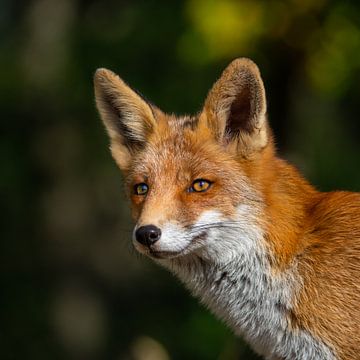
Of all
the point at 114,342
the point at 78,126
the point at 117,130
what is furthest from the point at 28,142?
the point at 117,130

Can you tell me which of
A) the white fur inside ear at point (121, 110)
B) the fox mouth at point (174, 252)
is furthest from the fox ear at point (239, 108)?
the fox mouth at point (174, 252)

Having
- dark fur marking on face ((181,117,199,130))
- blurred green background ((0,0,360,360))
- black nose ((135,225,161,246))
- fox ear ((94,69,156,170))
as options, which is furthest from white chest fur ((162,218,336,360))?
blurred green background ((0,0,360,360))

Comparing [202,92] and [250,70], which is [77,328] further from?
[250,70]

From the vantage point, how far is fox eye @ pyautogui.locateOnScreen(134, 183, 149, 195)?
7.34m

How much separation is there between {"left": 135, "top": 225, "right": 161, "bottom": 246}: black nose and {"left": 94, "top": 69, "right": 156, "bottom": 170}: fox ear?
126 cm

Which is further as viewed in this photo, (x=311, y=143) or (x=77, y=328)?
(x=77, y=328)

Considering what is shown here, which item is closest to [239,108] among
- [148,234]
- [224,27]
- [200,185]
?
[200,185]

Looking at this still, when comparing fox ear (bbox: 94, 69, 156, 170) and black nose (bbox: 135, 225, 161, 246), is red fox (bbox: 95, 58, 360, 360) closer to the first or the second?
black nose (bbox: 135, 225, 161, 246)

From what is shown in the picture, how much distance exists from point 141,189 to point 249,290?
1.13 m

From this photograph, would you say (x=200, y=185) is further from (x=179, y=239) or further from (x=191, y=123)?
(x=191, y=123)

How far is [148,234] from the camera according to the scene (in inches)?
265

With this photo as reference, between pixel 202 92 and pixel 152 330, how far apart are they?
4.98m

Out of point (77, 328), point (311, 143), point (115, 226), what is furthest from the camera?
point (115, 226)

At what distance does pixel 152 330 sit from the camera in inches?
773
